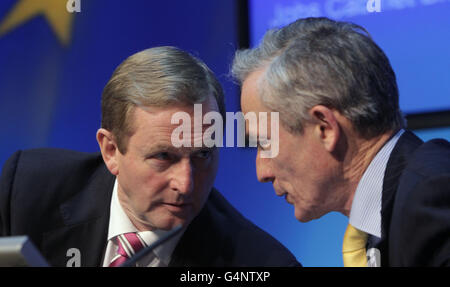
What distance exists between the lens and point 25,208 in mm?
2035

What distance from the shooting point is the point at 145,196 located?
6.17 feet

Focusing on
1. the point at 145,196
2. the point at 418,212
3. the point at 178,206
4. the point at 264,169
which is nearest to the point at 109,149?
the point at 145,196

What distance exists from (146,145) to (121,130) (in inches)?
4.7

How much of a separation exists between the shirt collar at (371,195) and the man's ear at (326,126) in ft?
0.37

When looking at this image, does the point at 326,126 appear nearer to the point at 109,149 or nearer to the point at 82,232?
the point at 109,149

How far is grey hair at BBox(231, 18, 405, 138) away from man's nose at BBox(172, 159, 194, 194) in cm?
34

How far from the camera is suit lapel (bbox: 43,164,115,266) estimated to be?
76.7 inches

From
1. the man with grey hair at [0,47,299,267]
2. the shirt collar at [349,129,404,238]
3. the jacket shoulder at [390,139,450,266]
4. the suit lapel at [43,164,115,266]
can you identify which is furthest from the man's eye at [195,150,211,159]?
the jacket shoulder at [390,139,450,266]

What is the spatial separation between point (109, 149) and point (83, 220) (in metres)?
0.25

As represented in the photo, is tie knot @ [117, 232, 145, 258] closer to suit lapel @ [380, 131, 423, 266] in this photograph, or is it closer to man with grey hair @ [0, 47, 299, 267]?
man with grey hair @ [0, 47, 299, 267]

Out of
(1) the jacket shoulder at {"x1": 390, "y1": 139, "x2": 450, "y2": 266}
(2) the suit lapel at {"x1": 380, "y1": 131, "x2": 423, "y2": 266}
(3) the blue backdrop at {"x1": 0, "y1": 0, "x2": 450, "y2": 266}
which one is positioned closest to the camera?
(1) the jacket shoulder at {"x1": 390, "y1": 139, "x2": 450, "y2": 266}
